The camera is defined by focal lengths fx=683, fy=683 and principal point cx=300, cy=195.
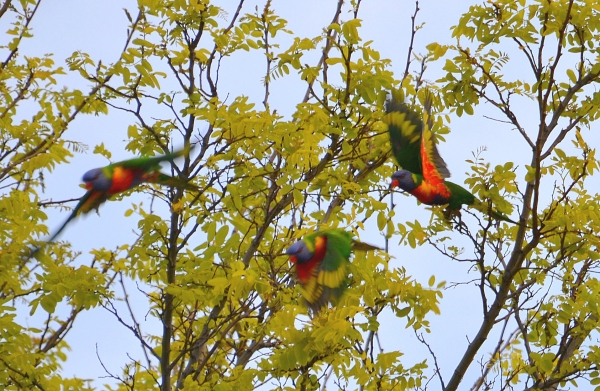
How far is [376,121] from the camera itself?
5727 millimetres

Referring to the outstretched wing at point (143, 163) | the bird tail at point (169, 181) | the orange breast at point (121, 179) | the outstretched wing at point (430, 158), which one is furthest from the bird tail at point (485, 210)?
the orange breast at point (121, 179)

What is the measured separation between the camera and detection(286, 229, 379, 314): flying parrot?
452cm

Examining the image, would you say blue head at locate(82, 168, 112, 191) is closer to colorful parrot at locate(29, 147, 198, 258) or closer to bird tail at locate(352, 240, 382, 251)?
colorful parrot at locate(29, 147, 198, 258)

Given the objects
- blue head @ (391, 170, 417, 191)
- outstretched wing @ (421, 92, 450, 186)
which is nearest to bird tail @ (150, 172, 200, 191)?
blue head @ (391, 170, 417, 191)

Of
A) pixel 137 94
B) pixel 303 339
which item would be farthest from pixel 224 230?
pixel 137 94

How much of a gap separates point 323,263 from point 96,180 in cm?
173

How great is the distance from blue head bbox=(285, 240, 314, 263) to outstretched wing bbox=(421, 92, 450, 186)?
1374mm

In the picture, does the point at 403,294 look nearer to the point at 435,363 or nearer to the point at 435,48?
the point at 435,363

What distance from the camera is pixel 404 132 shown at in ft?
17.6

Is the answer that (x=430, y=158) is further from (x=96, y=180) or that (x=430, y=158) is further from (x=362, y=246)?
(x=96, y=180)

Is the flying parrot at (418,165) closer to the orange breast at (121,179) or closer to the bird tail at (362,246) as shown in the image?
the bird tail at (362,246)

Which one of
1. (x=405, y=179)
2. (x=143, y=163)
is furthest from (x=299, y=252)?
(x=143, y=163)

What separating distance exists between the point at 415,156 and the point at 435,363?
171 cm

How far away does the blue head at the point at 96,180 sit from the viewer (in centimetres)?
486
